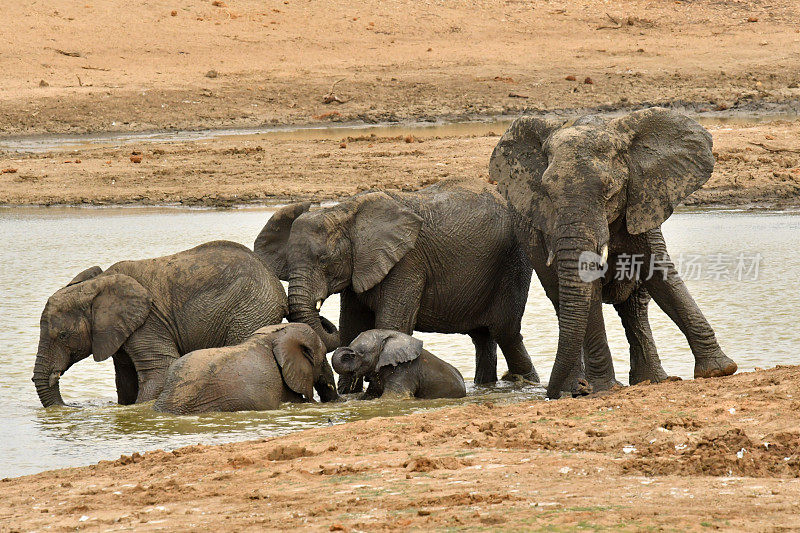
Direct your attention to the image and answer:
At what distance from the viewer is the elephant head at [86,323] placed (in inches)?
353

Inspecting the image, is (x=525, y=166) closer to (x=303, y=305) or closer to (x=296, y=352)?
(x=303, y=305)

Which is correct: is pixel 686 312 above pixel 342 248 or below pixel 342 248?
below

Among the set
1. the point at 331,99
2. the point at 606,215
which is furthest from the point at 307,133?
the point at 606,215

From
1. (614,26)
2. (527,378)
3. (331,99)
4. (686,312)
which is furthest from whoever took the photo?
(614,26)

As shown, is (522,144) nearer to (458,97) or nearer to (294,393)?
(294,393)

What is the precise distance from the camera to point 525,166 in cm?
903

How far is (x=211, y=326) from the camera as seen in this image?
30.3 ft

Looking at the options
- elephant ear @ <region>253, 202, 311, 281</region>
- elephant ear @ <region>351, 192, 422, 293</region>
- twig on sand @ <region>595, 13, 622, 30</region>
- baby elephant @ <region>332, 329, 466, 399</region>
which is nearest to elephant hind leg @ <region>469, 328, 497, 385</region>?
baby elephant @ <region>332, 329, 466, 399</region>

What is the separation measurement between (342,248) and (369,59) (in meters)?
20.8

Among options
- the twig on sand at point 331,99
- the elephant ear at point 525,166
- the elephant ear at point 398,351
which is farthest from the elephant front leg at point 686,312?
the twig on sand at point 331,99

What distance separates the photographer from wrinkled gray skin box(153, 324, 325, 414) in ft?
27.5

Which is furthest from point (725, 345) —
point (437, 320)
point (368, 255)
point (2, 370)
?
point (2, 370)

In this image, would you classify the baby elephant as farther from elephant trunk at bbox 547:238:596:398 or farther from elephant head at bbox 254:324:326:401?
elephant trunk at bbox 547:238:596:398

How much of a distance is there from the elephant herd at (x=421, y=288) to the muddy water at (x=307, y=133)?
490 inches
